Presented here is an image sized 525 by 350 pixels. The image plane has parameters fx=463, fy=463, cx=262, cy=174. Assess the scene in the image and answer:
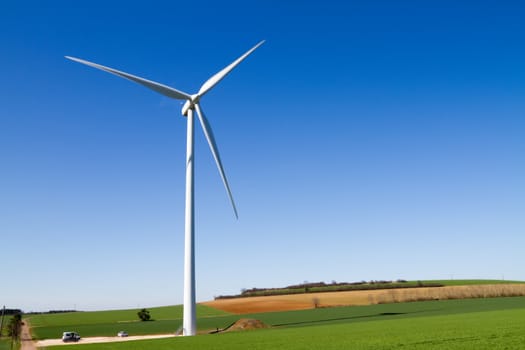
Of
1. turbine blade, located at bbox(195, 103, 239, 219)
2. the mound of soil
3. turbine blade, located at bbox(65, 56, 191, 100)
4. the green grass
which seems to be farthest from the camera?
the green grass

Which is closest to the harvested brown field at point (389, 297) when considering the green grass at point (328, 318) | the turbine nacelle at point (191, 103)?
the green grass at point (328, 318)

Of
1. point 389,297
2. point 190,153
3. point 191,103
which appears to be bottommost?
point 389,297

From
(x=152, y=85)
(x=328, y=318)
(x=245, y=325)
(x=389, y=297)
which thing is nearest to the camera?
(x=152, y=85)

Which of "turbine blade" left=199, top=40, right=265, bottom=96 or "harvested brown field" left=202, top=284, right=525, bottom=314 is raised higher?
"turbine blade" left=199, top=40, right=265, bottom=96

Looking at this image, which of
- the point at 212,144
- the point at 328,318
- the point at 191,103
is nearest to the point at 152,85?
the point at 191,103

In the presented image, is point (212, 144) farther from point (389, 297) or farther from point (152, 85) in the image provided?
point (389, 297)

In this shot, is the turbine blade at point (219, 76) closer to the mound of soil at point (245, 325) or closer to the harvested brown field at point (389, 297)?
the mound of soil at point (245, 325)

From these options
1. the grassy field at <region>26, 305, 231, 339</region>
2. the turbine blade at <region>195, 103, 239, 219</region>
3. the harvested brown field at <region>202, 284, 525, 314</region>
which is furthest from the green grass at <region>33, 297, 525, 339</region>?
the turbine blade at <region>195, 103, 239, 219</region>

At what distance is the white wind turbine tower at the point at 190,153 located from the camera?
4456 centimetres

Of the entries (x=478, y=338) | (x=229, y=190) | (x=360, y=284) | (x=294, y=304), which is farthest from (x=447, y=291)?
(x=478, y=338)

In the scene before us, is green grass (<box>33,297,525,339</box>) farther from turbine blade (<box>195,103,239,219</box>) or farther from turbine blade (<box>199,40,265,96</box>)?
turbine blade (<box>199,40,265,96</box>)

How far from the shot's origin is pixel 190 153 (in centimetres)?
4953

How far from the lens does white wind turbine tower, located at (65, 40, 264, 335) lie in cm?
4456

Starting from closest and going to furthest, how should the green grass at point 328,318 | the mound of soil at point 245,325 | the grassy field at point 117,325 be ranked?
the mound of soil at point 245,325 → the green grass at point 328,318 → the grassy field at point 117,325
